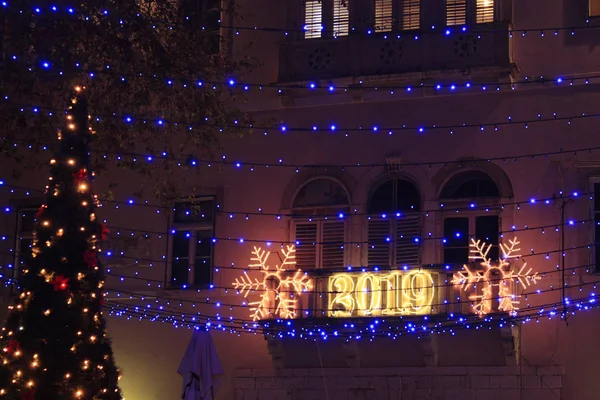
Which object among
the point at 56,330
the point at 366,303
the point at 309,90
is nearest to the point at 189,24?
the point at 309,90

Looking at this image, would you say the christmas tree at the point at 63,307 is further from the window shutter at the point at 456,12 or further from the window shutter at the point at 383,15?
the window shutter at the point at 456,12

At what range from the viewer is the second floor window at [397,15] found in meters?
20.8

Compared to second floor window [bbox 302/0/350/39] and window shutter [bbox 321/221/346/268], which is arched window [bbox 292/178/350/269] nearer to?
window shutter [bbox 321/221/346/268]

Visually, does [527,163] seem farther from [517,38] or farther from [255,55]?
[255,55]

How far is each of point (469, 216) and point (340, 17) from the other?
379 cm

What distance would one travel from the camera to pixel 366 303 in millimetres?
19938

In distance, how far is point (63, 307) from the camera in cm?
1383

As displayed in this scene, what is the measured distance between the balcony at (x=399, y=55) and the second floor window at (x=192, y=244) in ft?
8.55

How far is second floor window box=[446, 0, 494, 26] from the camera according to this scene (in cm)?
2020

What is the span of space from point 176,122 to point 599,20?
6078 millimetres

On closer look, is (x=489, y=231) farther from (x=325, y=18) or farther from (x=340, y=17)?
(x=325, y=18)

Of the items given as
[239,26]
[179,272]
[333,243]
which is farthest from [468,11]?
[179,272]

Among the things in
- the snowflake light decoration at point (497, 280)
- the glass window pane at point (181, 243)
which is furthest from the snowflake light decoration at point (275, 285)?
the snowflake light decoration at point (497, 280)

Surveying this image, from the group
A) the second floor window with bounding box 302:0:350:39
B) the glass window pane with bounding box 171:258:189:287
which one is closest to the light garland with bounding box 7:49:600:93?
the second floor window with bounding box 302:0:350:39
